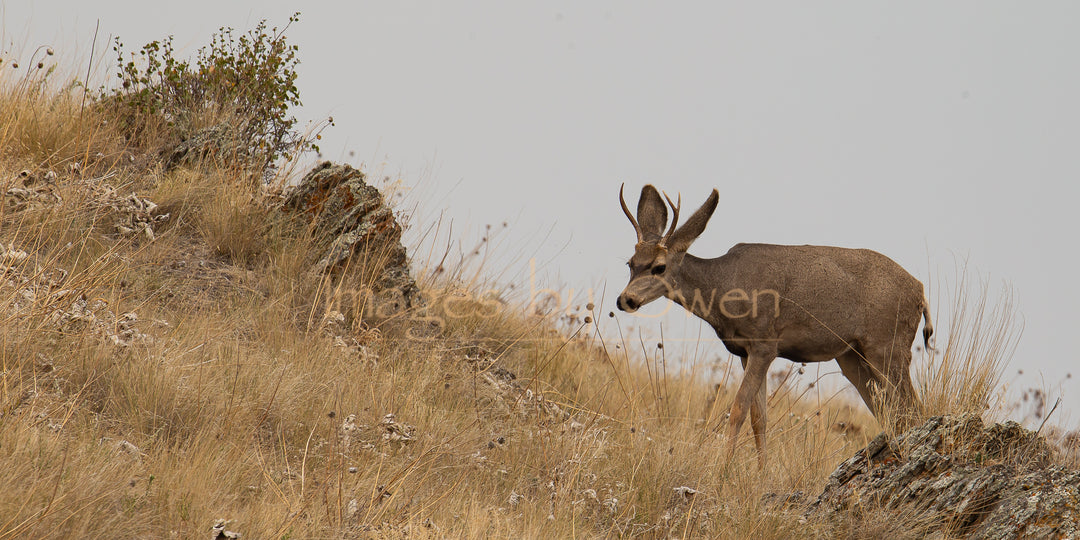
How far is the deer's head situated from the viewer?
754 cm

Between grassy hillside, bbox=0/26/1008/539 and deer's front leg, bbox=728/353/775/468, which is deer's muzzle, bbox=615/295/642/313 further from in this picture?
deer's front leg, bbox=728/353/775/468

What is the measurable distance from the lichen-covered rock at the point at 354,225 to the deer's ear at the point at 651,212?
7.39 ft

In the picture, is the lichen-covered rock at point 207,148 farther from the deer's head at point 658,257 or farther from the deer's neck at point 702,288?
the deer's neck at point 702,288

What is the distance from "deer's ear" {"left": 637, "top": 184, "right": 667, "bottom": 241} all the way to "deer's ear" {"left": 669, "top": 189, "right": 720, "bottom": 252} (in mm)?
250

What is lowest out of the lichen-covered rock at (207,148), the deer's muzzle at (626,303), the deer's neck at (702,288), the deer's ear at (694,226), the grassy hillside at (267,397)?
the grassy hillside at (267,397)

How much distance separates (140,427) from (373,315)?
317 centimetres

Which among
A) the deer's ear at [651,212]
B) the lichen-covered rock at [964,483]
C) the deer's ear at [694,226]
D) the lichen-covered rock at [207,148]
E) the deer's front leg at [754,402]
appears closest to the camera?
the lichen-covered rock at [964,483]

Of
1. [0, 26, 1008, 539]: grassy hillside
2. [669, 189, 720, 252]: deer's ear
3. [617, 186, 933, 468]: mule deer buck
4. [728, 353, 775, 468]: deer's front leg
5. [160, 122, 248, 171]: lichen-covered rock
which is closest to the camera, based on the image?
[0, 26, 1008, 539]: grassy hillside

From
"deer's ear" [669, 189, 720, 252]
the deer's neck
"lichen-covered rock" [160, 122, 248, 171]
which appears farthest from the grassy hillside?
"deer's ear" [669, 189, 720, 252]

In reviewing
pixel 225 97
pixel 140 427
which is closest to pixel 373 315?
pixel 140 427

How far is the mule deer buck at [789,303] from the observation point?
7383 mm

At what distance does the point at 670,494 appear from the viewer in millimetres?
6043

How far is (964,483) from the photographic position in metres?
5.38

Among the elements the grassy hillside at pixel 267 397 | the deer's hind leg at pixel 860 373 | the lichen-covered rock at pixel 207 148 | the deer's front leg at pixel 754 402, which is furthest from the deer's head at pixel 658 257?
the lichen-covered rock at pixel 207 148
